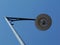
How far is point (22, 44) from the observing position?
27.2 inches

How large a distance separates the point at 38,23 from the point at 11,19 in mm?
133

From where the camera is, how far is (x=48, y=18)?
0.92 meters

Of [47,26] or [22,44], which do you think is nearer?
[22,44]

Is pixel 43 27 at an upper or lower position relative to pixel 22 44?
upper

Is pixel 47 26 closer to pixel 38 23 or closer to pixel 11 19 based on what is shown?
pixel 38 23

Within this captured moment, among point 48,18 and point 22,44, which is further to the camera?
point 48,18

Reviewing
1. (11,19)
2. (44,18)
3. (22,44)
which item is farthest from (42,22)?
(22,44)

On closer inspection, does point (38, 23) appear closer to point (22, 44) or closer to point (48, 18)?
point (48, 18)

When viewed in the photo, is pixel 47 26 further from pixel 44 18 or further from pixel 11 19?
pixel 11 19

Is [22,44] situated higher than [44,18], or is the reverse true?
[44,18]

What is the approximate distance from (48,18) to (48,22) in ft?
0.07

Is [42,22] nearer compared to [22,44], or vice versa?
[22,44]

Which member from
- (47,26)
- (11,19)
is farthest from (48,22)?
(11,19)

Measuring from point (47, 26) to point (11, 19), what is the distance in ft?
0.58
